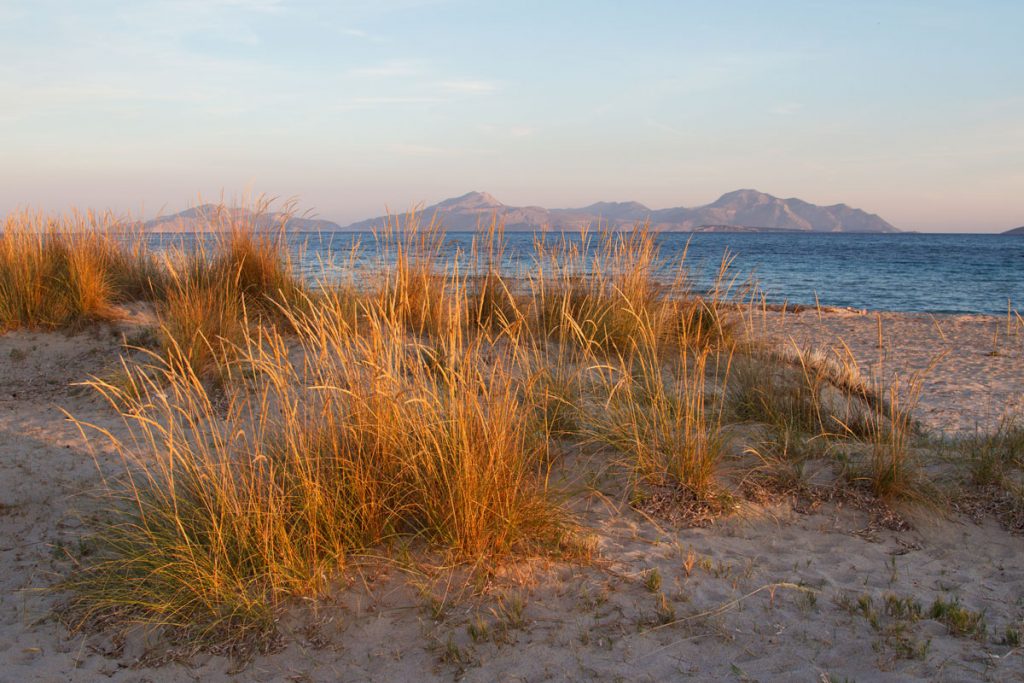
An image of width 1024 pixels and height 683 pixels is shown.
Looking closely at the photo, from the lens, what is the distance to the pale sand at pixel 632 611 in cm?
240

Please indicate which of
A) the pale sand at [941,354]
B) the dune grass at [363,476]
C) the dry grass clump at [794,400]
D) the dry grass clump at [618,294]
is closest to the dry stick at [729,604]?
the dune grass at [363,476]

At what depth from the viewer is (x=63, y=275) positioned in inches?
304

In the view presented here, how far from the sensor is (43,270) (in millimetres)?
7598

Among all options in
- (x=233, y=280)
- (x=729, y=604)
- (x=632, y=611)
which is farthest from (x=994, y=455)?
(x=233, y=280)

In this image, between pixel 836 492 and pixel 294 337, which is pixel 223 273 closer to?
pixel 294 337

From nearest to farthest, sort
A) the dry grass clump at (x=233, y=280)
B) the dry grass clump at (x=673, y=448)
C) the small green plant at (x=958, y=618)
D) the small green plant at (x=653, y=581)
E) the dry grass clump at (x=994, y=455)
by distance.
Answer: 1. the small green plant at (x=958, y=618)
2. the small green plant at (x=653, y=581)
3. the dry grass clump at (x=673, y=448)
4. the dry grass clump at (x=994, y=455)
5. the dry grass clump at (x=233, y=280)

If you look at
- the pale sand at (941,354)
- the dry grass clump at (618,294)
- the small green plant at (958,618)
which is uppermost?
the dry grass clump at (618,294)

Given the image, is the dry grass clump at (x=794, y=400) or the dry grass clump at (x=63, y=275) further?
the dry grass clump at (x=63, y=275)

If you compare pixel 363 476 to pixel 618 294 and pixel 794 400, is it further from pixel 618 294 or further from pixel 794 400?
pixel 618 294

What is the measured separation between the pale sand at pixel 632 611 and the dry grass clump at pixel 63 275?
4085 millimetres

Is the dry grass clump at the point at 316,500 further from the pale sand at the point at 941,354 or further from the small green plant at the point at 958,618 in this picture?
the pale sand at the point at 941,354

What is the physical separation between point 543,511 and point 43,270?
7.27 meters

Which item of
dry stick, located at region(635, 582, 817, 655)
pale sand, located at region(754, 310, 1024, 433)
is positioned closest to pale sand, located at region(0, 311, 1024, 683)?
dry stick, located at region(635, 582, 817, 655)

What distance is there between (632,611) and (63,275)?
7825mm
